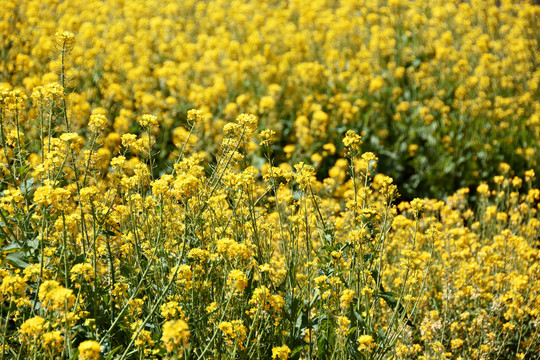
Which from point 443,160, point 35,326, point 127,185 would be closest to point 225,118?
point 443,160

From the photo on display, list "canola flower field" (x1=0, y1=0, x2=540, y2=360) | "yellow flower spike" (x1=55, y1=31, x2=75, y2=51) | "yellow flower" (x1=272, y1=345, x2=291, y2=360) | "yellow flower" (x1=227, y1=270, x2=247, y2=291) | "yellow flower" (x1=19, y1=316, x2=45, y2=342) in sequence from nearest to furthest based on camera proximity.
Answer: "yellow flower" (x1=19, y1=316, x2=45, y2=342) < "yellow flower" (x1=227, y1=270, x2=247, y2=291) < "yellow flower" (x1=272, y1=345, x2=291, y2=360) < "canola flower field" (x1=0, y1=0, x2=540, y2=360) < "yellow flower spike" (x1=55, y1=31, x2=75, y2=51)

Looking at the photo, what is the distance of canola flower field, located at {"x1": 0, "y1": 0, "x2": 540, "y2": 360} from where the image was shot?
2609mm

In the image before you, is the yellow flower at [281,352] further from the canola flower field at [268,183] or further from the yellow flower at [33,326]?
the yellow flower at [33,326]

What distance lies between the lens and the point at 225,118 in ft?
20.4

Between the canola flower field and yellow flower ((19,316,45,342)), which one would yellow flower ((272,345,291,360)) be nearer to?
the canola flower field

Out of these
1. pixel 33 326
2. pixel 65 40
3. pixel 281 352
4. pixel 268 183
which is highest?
pixel 65 40

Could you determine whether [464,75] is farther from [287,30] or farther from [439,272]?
[439,272]

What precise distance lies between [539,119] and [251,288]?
5.01 m

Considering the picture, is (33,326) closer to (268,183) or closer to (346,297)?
(346,297)

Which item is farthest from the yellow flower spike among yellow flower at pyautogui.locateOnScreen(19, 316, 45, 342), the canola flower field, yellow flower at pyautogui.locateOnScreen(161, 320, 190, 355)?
yellow flower at pyautogui.locateOnScreen(161, 320, 190, 355)

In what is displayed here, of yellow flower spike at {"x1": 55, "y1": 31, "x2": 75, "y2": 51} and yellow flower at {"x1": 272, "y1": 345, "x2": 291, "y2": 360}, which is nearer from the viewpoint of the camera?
yellow flower at {"x1": 272, "y1": 345, "x2": 291, "y2": 360}

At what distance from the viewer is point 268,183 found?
361 cm

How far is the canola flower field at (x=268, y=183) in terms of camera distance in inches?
103

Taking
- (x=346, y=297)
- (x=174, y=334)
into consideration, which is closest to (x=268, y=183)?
(x=346, y=297)
